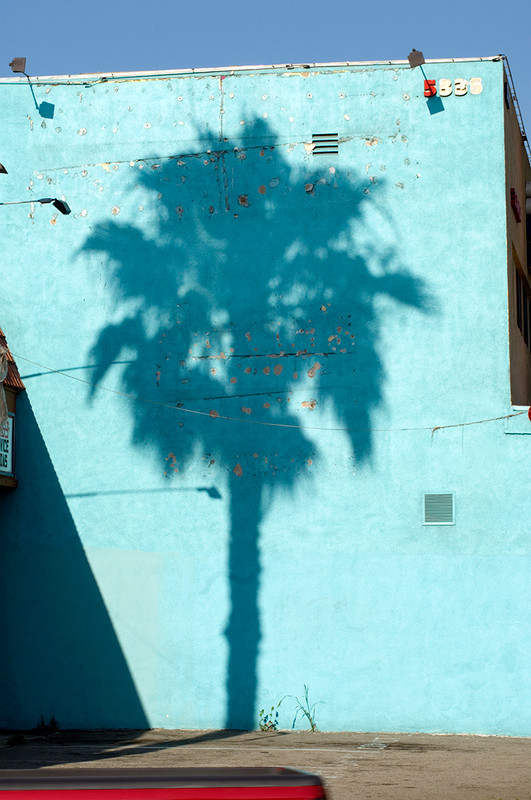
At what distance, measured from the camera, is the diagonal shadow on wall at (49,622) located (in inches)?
687

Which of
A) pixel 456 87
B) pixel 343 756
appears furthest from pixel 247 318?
pixel 343 756

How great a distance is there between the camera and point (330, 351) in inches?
685

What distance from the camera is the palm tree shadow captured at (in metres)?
17.2

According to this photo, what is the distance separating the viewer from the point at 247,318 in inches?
697

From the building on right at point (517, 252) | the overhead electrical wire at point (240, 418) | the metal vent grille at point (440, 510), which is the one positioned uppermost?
the building on right at point (517, 252)

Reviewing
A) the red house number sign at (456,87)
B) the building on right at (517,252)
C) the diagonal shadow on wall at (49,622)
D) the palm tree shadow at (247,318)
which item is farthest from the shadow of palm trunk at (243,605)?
the red house number sign at (456,87)

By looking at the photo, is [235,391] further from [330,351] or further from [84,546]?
[84,546]

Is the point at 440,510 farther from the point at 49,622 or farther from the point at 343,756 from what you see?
the point at 49,622

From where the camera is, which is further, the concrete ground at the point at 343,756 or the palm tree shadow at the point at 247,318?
the palm tree shadow at the point at 247,318

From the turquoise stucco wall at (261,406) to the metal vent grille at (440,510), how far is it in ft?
0.52

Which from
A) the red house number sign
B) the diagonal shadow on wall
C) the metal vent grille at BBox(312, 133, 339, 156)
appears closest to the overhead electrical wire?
the diagonal shadow on wall

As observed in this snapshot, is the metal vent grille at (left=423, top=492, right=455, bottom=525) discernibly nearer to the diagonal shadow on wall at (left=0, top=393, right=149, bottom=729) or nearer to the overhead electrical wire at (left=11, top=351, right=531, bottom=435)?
the overhead electrical wire at (left=11, top=351, right=531, bottom=435)

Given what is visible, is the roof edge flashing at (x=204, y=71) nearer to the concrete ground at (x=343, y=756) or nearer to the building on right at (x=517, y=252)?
the building on right at (x=517, y=252)

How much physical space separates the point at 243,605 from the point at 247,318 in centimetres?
481
